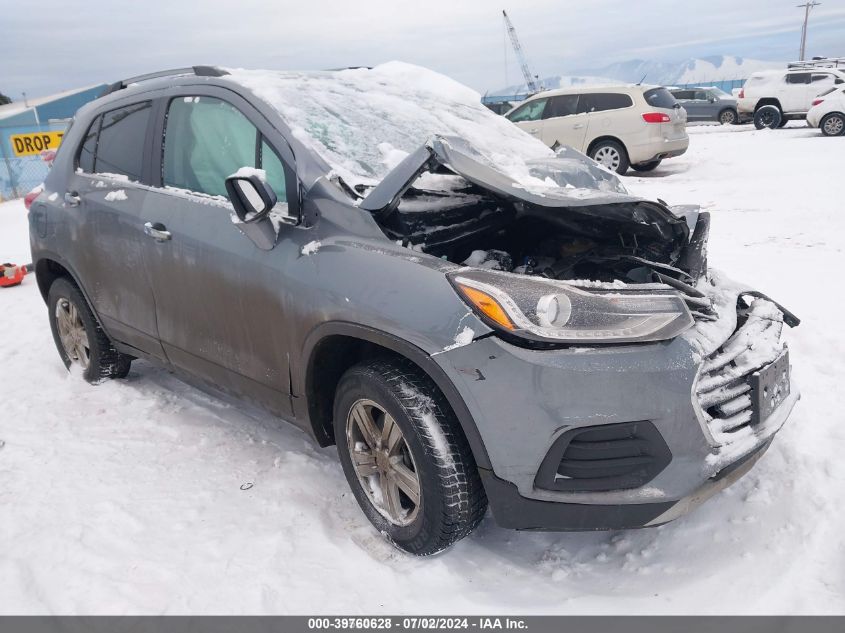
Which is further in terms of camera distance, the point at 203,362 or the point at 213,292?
the point at 203,362

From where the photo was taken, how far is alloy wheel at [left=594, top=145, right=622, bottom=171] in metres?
12.6

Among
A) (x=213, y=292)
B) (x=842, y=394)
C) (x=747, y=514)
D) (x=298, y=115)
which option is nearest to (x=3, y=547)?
(x=213, y=292)

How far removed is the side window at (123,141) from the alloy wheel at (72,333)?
101cm

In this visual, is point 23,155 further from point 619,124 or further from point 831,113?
point 831,113

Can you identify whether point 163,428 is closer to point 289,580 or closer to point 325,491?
point 325,491

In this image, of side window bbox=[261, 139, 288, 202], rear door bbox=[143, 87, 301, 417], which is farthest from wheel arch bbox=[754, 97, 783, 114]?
side window bbox=[261, 139, 288, 202]

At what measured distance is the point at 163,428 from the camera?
12.5 ft

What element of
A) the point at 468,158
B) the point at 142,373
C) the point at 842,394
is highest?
the point at 468,158

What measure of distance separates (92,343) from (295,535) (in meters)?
2.32

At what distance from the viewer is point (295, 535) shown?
9.10 feet

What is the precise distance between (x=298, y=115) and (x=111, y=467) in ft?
6.43

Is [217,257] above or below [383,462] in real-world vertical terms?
above

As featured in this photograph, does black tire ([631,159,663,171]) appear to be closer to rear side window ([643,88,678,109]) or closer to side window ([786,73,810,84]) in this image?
rear side window ([643,88,678,109])

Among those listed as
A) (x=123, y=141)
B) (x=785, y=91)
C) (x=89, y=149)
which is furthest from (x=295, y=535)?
(x=785, y=91)
